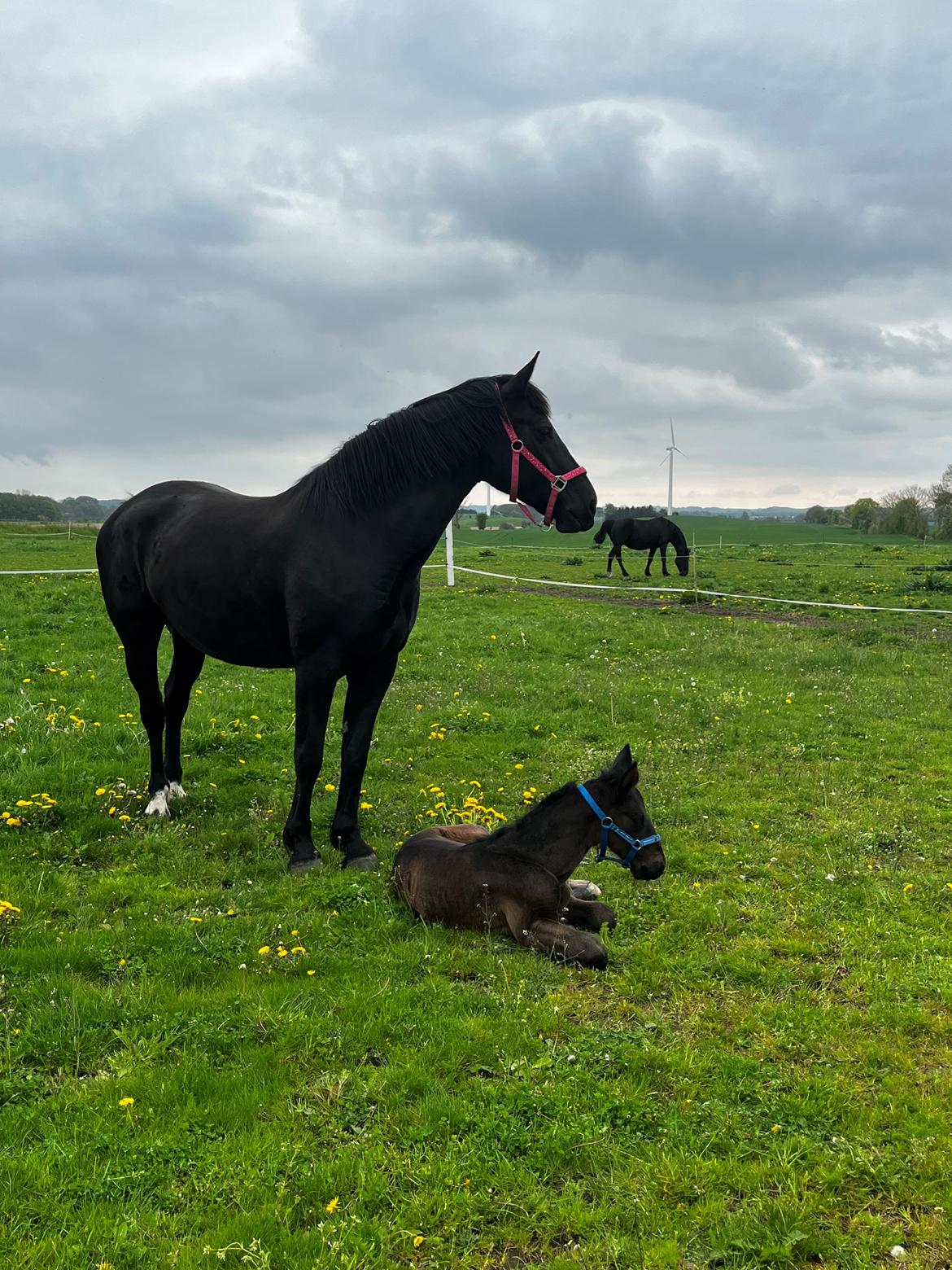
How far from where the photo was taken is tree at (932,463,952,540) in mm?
55031

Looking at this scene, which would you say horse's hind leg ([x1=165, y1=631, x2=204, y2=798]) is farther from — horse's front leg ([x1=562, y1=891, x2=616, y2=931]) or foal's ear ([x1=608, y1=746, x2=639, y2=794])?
foal's ear ([x1=608, y1=746, x2=639, y2=794])

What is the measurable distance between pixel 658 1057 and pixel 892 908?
2715 millimetres

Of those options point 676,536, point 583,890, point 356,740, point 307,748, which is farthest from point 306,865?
point 676,536

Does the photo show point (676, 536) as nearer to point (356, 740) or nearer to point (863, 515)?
point (356, 740)

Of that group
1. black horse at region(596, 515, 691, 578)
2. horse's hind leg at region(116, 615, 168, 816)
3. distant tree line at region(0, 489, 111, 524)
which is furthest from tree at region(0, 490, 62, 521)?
horse's hind leg at region(116, 615, 168, 816)

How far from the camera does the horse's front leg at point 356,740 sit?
258 inches

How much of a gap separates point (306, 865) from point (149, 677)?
266 centimetres

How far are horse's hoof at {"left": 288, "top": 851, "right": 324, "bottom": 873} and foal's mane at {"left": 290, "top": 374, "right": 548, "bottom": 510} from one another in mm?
2695

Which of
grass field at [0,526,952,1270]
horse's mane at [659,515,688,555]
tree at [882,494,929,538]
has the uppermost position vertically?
tree at [882,494,929,538]

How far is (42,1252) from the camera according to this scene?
2.81 metres

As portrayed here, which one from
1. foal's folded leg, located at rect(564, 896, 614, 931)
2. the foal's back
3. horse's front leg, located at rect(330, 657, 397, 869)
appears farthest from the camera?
horse's front leg, located at rect(330, 657, 397, 869)

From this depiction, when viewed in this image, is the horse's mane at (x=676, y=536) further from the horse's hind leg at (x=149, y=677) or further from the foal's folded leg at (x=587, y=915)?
the foal's folded leg at (x=587, y=915)

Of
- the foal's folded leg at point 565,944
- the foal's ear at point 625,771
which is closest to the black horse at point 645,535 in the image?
the foal's ear at point 625,771

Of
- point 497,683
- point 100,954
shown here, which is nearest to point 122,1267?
point 100,954
